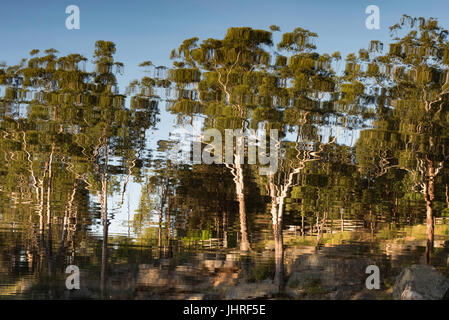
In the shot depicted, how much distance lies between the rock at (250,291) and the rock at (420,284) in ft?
5.58

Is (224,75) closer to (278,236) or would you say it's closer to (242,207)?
(242,207)

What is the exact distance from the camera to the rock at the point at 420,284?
487 cm

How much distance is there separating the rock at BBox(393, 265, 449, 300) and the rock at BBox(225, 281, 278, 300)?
5.58ft

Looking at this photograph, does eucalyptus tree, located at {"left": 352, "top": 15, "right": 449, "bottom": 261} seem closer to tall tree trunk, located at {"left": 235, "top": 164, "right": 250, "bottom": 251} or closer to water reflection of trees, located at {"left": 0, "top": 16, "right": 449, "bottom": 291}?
water reflection of trees, located at {"left": 0, "top": 16, "right": 449, "bottom": 291}

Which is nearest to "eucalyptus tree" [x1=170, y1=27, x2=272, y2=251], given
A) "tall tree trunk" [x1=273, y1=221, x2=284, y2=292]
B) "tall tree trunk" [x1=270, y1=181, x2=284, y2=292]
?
"tall tree trunk" [x1=270, y1=181, x2=284, y2=292]

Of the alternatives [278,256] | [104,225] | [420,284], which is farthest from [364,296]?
[104,225]

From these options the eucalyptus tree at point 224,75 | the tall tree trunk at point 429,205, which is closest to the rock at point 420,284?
the tall tree trunk at point 429,205

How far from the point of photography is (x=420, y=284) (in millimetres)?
4910

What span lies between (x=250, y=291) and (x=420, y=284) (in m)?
2.28

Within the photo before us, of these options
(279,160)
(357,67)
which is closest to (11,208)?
(279,160)

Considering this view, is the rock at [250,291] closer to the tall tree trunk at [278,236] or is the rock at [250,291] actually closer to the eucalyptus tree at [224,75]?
the tall tree trunk at [278,236]

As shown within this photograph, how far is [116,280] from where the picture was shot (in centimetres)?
498

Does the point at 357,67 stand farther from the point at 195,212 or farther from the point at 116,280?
the point at 116,280

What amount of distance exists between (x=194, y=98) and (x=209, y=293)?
2.61 meters
